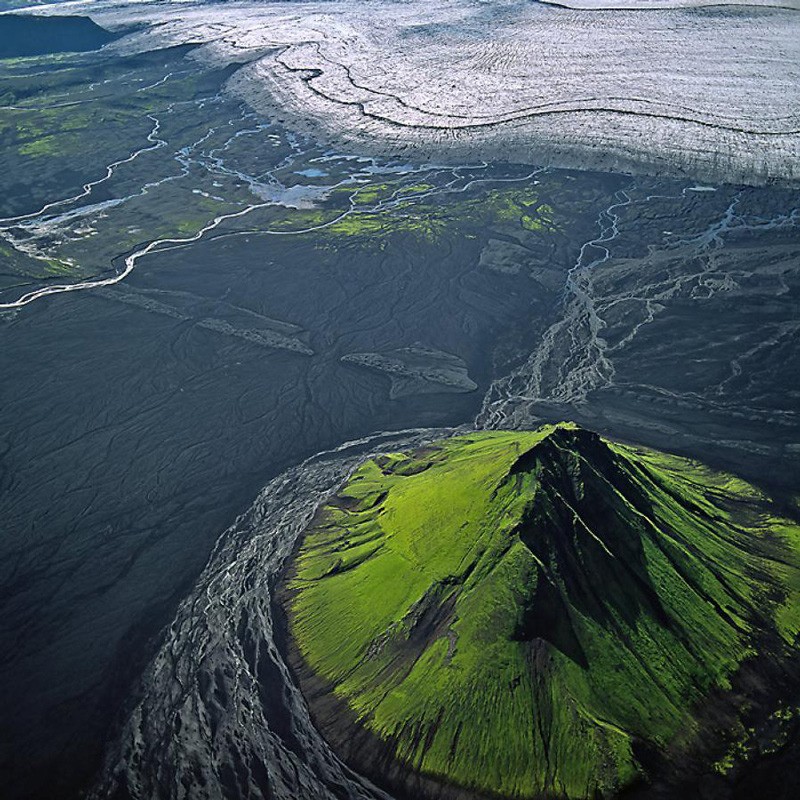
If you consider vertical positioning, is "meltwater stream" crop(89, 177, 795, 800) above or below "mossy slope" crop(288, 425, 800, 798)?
below

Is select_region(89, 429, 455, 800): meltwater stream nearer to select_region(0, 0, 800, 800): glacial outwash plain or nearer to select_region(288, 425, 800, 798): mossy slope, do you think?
select_region(0, 0, 800, 800): glacial outwash plain

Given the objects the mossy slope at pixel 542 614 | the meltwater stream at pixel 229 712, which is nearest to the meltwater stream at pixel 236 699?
the meltwater stream at pixel 229 712

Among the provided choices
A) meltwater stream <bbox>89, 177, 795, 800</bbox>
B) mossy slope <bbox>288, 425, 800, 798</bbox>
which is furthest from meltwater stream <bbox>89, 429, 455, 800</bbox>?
→ mossy slope <bbox>288, 425, 800, 798</bbox>

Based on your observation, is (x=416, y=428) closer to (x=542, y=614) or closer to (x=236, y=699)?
(x=542, y=614)

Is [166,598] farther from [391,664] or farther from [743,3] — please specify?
[743,3]

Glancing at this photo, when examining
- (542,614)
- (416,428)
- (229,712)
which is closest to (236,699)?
(229,712)
